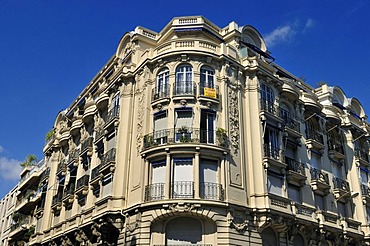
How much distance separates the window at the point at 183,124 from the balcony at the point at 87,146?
9473mm

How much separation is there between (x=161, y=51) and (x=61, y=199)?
606 inches

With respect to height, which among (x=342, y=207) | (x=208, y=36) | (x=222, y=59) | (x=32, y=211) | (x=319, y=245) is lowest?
(x=319, y=245)

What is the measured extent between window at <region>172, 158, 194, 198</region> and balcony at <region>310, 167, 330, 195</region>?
411 inches

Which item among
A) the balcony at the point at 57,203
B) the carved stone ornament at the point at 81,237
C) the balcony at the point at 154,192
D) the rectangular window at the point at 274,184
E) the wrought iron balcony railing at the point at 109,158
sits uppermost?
the wrought iron balcony railing at the point at 109,158

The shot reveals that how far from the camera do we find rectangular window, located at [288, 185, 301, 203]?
2582 centimetres

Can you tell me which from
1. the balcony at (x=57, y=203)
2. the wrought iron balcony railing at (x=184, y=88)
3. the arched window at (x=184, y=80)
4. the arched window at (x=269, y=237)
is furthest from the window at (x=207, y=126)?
the balcony at (x=57, y=203)

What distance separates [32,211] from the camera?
1734 inches

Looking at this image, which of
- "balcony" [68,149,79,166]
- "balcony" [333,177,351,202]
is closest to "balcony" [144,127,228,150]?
"balcony" [68,149,79,166]

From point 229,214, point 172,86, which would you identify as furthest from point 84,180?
point 229,214

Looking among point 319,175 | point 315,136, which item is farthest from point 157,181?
point 315,136

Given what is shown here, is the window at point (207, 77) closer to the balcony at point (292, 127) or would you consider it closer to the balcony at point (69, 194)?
the balcony at point (292, 127)

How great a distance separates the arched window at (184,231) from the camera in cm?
2056

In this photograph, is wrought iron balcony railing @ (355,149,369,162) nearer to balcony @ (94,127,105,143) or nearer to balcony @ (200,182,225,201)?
balcony @ (200,182,225,201)

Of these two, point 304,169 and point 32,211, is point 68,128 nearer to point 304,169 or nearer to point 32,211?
point 32,211
